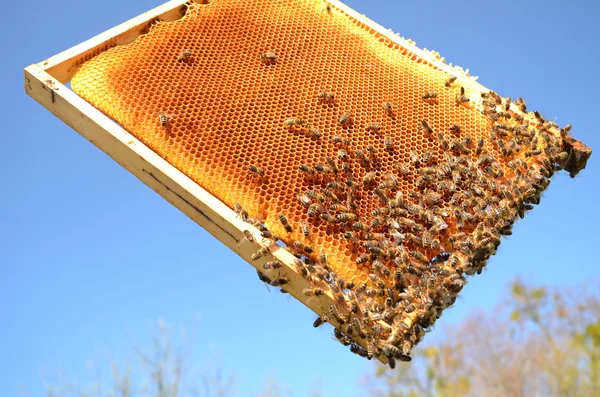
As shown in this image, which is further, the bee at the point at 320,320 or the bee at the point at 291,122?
the bee at the point at 291,122

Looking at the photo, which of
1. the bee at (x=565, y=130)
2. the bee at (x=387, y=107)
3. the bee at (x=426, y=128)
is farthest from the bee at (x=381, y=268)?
the bee at (x=565, y=130)

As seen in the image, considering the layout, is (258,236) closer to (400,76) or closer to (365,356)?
(365,356)

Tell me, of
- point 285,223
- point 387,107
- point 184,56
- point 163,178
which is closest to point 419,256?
point 285,223

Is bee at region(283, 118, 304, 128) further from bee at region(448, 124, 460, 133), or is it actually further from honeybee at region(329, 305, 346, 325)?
honeybee at region(329, 305, 346, 325)

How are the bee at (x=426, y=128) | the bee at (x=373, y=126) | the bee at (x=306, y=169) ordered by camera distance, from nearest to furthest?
the bee at (x=306, y=169) → the bee at (x=373, y=126) → the bee at (x=426, y=128)

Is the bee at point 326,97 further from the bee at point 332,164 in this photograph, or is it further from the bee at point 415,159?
the bee at point 415,159

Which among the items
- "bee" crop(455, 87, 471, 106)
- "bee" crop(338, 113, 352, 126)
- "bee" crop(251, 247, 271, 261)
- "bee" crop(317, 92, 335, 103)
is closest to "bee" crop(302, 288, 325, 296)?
"bee" crop(251, 247, 271, 261)

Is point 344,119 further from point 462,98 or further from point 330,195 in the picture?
point 462,98
